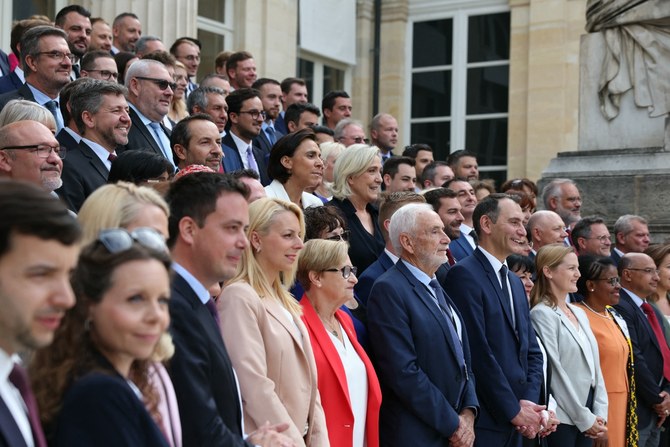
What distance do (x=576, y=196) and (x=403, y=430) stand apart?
4.62 m

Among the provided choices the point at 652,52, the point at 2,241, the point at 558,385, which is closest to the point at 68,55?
the point at 558,385

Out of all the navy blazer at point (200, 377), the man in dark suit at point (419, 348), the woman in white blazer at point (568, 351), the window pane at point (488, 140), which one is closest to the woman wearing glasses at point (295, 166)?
the man in dark suit at point (419, 348)

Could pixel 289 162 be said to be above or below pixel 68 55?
below

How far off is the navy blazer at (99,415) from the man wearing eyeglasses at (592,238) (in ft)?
21.0

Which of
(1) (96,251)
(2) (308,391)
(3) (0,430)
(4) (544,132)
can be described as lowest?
(2) (308,391)

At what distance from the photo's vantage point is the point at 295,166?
687cm

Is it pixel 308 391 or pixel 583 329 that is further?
pixel 583 329

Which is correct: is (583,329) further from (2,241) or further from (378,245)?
(2,241)

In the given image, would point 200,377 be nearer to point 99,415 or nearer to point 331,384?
point 99,415

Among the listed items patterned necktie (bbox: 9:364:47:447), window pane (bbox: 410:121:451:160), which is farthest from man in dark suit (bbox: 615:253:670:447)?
window pane (bbox: 410:121:451:160)

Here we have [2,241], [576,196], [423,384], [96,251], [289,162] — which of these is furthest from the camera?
[576,196]

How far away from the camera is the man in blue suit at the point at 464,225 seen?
7887mm

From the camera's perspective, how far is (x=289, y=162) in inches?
271

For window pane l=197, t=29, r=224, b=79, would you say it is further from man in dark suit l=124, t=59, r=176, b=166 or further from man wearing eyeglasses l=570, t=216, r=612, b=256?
man in dark suit l=124, t=59, r=176, b=166
